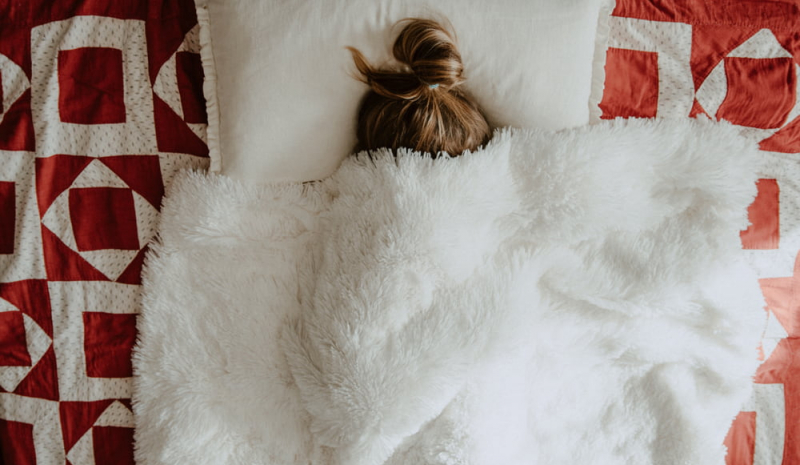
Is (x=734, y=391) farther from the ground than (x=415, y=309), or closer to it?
closer to it

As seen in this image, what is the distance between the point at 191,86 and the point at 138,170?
6.8 inches

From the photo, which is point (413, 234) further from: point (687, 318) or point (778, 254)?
point (778, 254)

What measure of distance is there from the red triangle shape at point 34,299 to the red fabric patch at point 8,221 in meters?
0.06

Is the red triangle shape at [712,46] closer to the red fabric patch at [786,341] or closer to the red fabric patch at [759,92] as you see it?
the red fabric patch at [759,92]

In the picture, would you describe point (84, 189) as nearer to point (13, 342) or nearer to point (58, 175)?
point (58, 175)

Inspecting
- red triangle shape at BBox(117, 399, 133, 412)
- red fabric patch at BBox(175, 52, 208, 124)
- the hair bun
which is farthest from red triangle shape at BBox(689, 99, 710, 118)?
red triangle shape at BBox(117, 399, 133, 412)

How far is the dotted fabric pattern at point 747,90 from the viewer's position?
92 cm

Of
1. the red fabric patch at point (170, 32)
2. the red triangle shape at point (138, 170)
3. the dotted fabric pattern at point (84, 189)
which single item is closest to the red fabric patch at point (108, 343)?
the dotted fabric pattern at point (84, 189)

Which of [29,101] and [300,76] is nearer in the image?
[300,76]

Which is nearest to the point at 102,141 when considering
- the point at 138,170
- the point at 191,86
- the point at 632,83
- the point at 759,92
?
the point at 138,170

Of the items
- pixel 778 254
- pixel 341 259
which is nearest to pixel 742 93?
pixel 778 254

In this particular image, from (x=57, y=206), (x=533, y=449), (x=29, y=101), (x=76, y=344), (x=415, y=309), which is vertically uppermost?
(x=29, y=101)

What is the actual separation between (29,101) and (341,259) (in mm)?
623

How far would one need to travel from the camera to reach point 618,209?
0.83m
